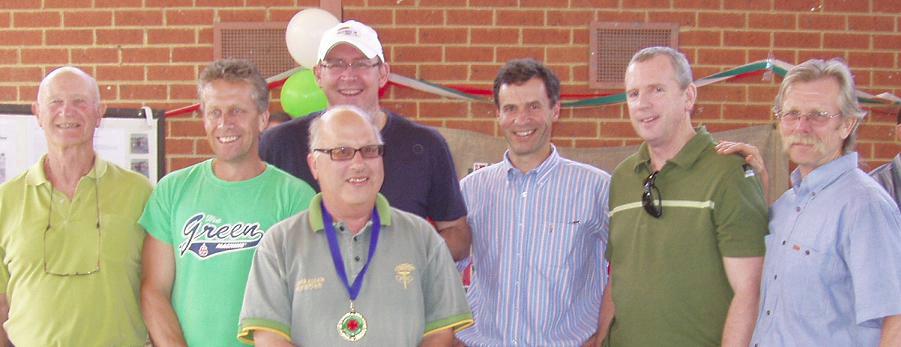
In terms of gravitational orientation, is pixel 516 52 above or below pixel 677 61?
above

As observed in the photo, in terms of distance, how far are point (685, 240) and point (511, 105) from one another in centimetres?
79

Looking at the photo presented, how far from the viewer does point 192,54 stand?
5.11m

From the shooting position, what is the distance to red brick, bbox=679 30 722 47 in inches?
198

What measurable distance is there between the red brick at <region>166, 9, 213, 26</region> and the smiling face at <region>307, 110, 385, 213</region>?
3193 millimetres

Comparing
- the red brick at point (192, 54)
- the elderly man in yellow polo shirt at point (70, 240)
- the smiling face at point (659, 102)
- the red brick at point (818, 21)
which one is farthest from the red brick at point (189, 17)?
the red brick at point (818, 21)

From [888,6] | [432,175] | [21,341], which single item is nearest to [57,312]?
[21,341]

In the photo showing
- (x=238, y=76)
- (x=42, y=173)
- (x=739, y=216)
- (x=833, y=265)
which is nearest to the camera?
(x=833, y=265)

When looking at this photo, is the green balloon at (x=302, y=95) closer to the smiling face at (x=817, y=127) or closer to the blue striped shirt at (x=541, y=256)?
the blue striped shirt at (x=541, y=256)

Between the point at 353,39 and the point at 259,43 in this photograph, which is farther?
the point at 259,43

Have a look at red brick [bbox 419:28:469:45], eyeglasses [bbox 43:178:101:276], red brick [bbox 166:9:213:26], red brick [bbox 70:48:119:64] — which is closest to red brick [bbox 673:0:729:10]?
red brick [bbox 419:28:469:45]

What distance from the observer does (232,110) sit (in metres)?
2.38

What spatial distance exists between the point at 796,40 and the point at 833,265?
11.2 ft

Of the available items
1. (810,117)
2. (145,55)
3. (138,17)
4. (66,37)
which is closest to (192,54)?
(145,55)

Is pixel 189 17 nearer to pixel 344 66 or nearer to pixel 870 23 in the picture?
pixel 344 66
